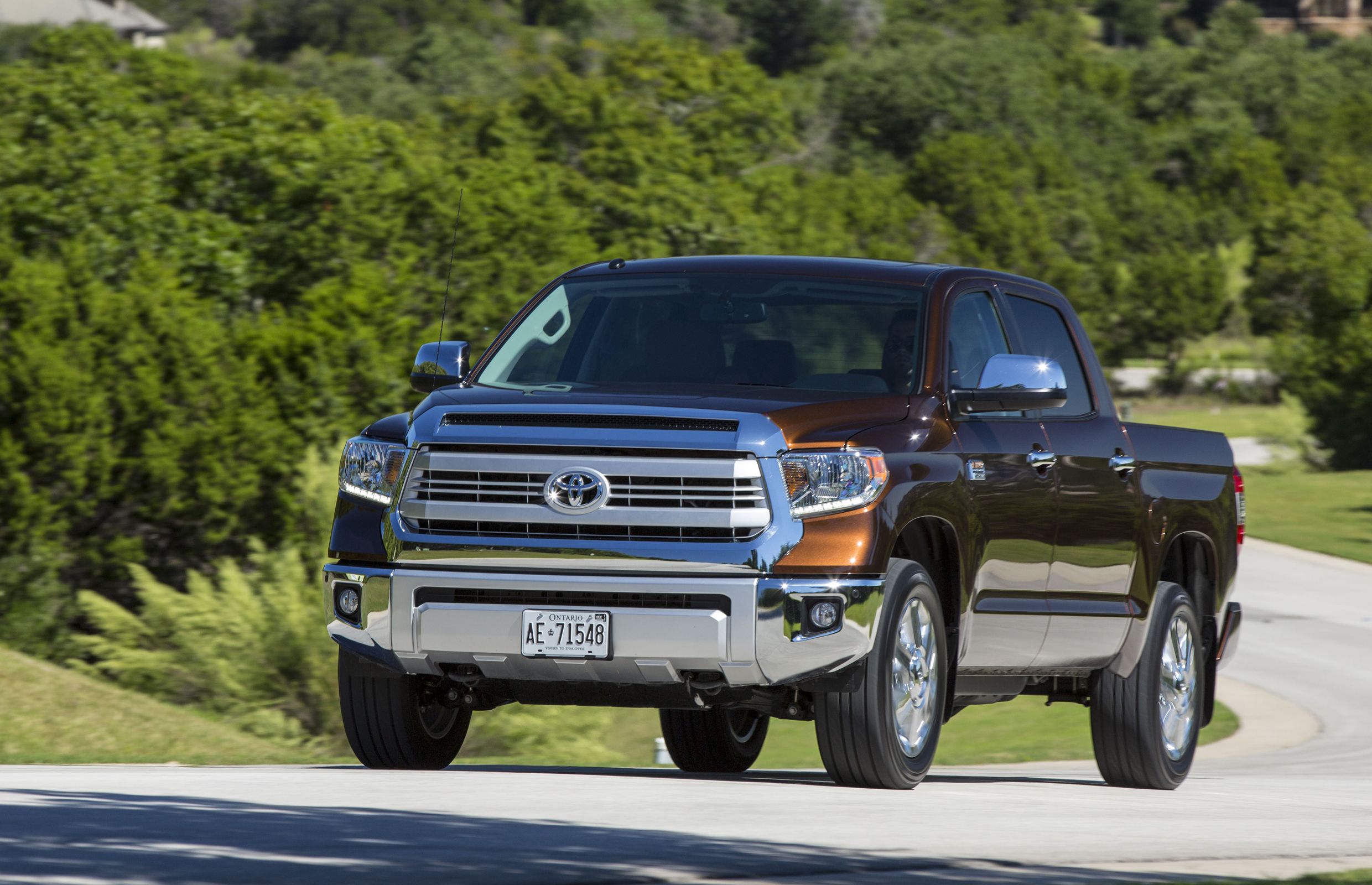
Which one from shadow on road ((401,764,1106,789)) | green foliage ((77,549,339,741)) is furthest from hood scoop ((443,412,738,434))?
green foliage ((77,549,339,741))

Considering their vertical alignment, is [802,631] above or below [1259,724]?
above

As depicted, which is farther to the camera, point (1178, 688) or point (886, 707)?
point (1178, 688)

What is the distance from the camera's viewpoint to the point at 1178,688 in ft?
32.9

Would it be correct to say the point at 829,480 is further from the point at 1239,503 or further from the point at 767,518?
the point at 1239,503

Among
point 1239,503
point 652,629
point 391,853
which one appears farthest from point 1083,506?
point 391,853

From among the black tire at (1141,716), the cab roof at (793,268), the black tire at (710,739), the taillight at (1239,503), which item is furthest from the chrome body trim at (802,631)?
the taillight at (1239,503)

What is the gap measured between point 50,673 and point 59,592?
19.9 meters

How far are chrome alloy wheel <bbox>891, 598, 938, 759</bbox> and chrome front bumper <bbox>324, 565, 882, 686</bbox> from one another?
401mm

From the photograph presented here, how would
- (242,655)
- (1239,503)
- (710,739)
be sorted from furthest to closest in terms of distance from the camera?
(242,655) → (1239,503) → (710,739)

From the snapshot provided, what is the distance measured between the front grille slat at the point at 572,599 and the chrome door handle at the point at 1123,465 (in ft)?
8.89

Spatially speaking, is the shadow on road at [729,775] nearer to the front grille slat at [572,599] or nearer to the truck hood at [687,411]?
the front grille slat at [572,599]

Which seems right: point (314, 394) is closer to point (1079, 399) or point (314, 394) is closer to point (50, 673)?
point (50, 673)

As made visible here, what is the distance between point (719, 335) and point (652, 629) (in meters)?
1.62

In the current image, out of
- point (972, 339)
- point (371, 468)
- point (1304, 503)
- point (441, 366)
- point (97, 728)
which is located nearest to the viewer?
point (371, 468)
